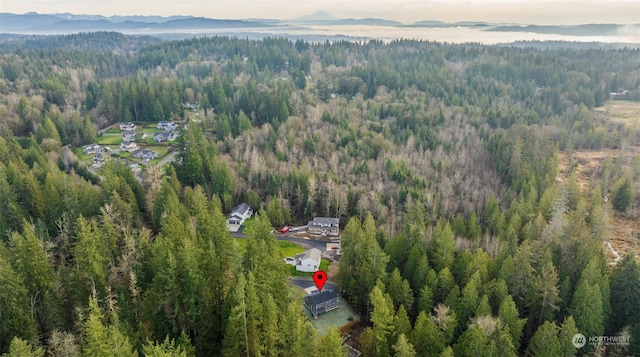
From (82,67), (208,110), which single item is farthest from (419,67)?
(82,67)

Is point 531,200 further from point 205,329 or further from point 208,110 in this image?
point 208,110

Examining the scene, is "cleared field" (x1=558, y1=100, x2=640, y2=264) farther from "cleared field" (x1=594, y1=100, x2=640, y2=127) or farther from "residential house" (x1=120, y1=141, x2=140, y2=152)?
"residential house" (x1=120, y1=141, x2=140, y2=152)

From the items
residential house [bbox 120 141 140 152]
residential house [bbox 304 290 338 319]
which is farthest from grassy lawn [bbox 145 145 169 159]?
residential house [bbox 304 290 338 319]

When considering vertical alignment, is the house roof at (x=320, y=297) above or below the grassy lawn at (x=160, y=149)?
below

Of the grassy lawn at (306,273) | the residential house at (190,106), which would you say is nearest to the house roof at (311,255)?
the grassy lawn at (306,273)

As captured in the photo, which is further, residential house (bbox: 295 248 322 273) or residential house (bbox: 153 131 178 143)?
residential house (bbox: 153 131 178 143)

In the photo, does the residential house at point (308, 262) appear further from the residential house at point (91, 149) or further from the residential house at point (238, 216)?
the residential house at point (91, 149)
